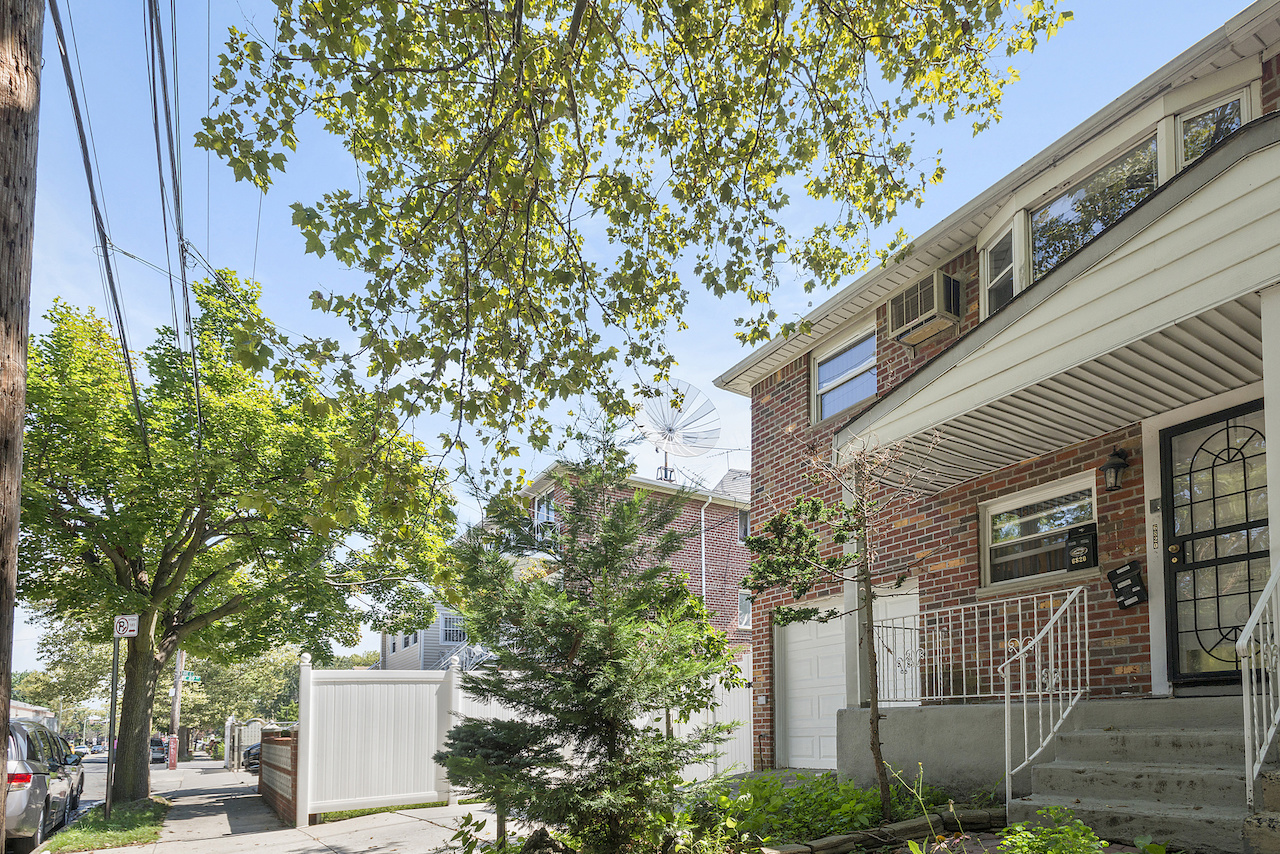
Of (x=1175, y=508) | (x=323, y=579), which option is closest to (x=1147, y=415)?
(x=1175, y=508)

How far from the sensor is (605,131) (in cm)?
759

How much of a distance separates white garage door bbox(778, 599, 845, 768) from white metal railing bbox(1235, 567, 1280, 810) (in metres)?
6.14

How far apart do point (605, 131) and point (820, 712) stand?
789 cm

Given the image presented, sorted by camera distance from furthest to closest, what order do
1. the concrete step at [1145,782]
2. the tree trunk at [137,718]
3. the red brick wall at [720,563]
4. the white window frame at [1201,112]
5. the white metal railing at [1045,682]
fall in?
the red brick wall at [720,563]
the tree trunk at [137,718]
the white window frame at [1201,112]
the white metal railing at [1045,682]
the concrete step at [1145,782]

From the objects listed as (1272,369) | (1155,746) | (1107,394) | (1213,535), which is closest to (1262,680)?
(1155,746)

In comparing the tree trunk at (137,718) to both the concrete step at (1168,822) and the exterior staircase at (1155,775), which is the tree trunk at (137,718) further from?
the concrete step at (1168,822)

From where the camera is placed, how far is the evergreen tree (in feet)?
17.7

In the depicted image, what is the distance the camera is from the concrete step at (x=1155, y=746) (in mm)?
5270

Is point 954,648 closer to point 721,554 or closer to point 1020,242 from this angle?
point 1020,242

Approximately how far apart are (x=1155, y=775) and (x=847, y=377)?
22.6 feet

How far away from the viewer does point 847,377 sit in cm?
1155

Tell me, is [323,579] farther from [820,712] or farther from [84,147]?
[84,147]

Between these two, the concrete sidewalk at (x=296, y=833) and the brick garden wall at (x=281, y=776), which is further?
the brick garden wall at (x=281, y=776)

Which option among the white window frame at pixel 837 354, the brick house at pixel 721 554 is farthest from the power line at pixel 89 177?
the brick house at pixel 721 554
